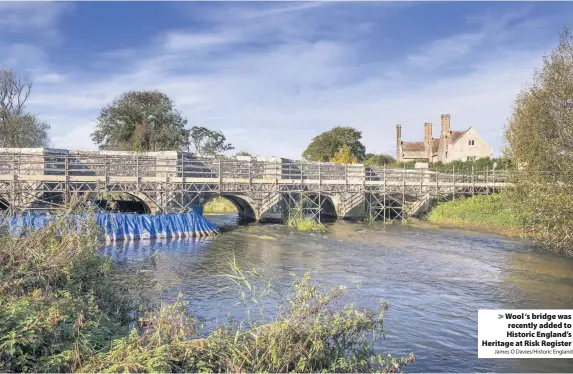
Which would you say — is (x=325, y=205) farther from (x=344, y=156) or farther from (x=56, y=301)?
(x=56, y=301)

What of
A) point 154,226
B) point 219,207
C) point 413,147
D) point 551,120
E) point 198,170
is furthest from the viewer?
point 413,147

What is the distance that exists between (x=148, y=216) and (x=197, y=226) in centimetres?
328

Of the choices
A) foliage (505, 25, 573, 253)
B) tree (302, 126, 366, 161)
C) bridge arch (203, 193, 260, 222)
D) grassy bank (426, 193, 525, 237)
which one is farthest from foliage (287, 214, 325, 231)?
tree (302, 126, 366, 161)

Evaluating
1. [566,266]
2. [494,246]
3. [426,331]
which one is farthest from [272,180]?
[426,331]

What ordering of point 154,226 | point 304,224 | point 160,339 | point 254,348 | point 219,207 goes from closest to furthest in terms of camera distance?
point 160,339 → point 254,348 → point 154,226 → point 304,224 → point 219,207

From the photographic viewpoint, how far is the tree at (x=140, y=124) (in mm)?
60312

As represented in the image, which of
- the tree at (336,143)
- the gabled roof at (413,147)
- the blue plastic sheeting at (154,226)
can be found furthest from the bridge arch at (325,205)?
the gabled roof at (413,147)

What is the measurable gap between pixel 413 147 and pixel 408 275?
68.3 metres

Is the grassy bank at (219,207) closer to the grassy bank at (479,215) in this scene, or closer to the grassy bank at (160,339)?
the grassy bank at (479,215)

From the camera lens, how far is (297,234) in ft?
111

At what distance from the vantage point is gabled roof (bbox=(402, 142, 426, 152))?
84.9 m

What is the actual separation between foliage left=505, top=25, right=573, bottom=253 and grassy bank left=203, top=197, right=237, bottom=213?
3129 cm

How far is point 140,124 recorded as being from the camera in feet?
200

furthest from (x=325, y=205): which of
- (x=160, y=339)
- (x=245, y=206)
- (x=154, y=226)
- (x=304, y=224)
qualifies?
(x=160, y=339)
